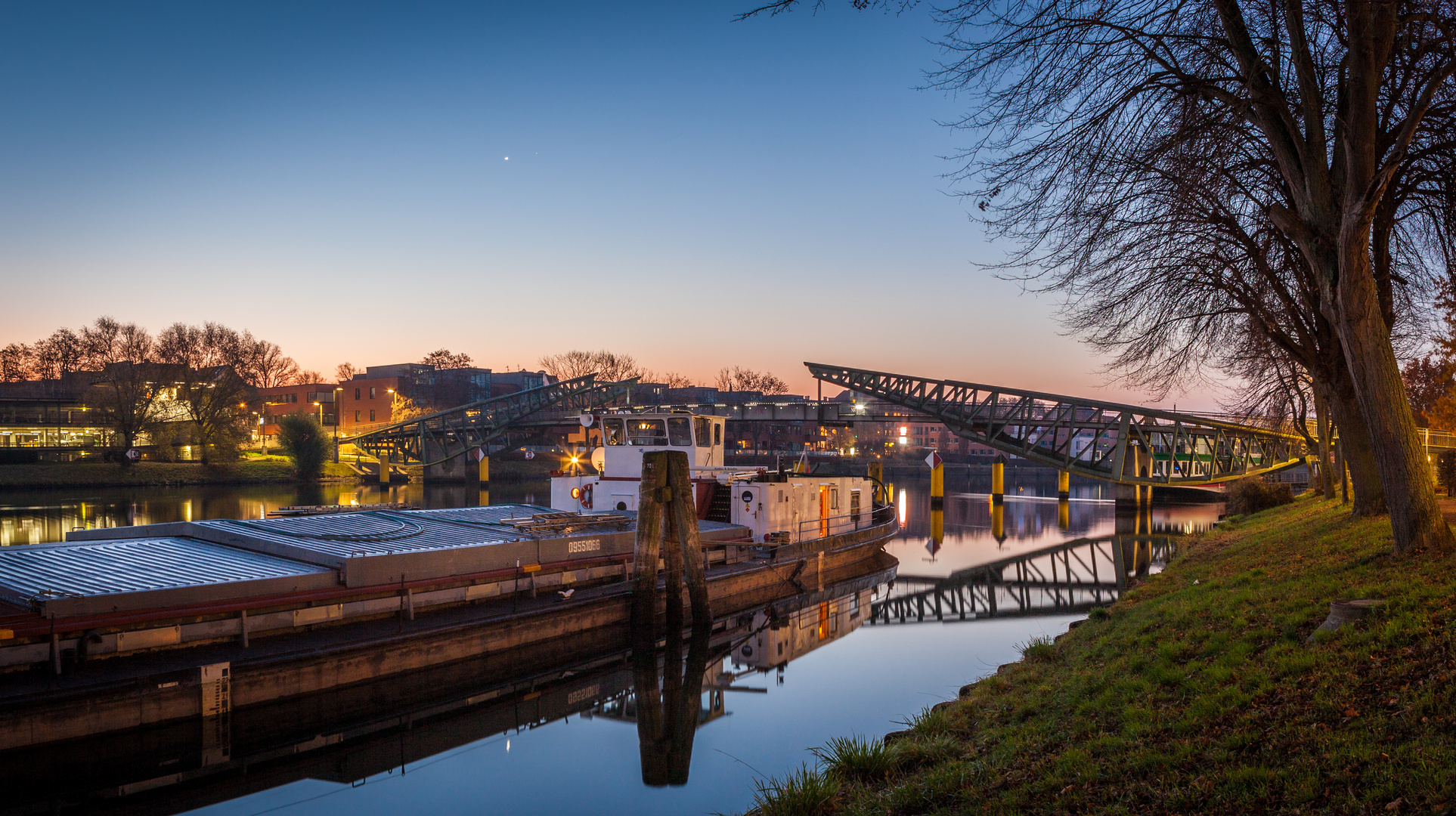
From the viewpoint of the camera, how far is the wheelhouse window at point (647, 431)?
998 inches

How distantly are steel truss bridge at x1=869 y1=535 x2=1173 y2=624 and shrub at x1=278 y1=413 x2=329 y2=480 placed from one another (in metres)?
63.0

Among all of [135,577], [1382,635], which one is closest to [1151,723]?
[1382,635]

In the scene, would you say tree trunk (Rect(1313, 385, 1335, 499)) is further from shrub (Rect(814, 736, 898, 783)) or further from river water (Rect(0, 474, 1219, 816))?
shrub (Rect(814, 736, 898, 783))

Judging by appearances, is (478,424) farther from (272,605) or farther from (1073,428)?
(272,605)

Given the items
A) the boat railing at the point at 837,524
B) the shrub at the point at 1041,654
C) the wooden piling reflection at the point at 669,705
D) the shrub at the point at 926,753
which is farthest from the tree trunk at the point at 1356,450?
the wooden piling reflection at the point at 669,705

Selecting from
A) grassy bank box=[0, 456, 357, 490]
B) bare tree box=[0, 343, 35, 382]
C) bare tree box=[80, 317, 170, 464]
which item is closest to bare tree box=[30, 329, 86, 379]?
bare tree box=[0, 343, 35, 382]

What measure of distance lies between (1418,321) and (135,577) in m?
30.5

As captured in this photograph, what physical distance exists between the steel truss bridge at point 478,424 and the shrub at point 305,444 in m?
6.30

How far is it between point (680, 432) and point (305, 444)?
204 feet

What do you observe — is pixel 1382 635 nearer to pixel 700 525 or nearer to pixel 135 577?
pixel 135 577

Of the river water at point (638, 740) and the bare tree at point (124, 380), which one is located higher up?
the bare tree at point (124, 380)

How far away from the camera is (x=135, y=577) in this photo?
12305mm

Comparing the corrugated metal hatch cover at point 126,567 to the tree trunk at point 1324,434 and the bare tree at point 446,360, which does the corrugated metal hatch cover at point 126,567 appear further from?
the bare tree at point 446,360

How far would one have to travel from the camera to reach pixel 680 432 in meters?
25.4
